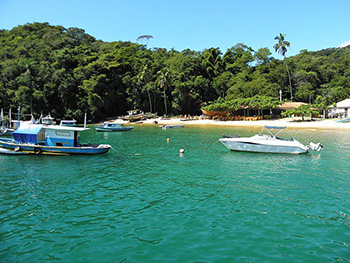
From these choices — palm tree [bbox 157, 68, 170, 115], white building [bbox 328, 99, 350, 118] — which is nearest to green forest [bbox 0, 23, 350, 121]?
palm tree [bbox 157, 68, 170, 115]

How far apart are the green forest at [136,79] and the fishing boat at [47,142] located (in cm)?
4687

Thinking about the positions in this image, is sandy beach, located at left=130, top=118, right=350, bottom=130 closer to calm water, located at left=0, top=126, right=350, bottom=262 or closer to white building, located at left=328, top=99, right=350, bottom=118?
white building, located at left=328, top=99, right=350, bottom=118

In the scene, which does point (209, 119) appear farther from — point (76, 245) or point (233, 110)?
point (76, 245)

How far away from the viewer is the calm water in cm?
853

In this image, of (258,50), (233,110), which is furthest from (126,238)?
(258,50)

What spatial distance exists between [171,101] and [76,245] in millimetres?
77918

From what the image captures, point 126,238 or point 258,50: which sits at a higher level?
point 258,50

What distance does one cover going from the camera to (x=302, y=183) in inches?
628

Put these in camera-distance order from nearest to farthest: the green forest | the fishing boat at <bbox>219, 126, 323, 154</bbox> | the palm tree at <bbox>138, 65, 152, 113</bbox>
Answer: the fishing boat at <bbox>219, 126, 323, 154</bbox> < the green forest < the palm tree at <bbox>138, 65, 152, 113</bbox>

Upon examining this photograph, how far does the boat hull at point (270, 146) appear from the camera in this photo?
24984 mm

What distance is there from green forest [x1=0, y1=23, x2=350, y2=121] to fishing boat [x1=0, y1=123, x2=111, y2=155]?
4687 centimetres

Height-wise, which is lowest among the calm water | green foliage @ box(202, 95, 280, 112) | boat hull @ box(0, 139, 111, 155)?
the calm water

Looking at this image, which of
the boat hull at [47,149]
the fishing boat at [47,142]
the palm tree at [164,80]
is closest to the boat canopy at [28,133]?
the fishing boat at [47,142]

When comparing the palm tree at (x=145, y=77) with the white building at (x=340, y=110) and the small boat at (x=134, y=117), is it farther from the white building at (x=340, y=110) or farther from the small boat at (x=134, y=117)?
the white building at (x=340, y=110)
